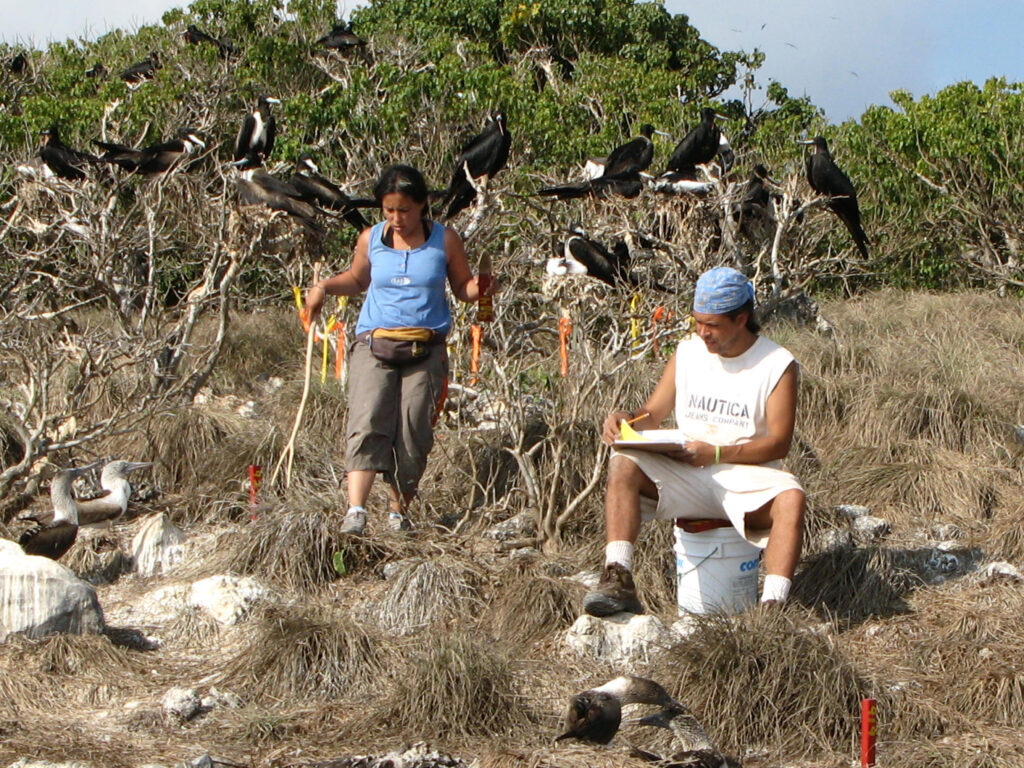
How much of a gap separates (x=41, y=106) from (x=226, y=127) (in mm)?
1232

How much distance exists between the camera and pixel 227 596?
4.10 m

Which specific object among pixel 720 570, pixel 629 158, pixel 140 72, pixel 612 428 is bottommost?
pixel 720 570

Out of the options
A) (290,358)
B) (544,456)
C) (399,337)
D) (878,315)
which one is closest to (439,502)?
(544,456)

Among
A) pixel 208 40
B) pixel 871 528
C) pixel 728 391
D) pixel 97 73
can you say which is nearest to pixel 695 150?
pixel 871 528

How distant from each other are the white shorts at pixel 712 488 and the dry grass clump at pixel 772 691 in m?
0.47

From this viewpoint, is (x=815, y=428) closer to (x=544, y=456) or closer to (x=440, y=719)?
(x=544, y=456)

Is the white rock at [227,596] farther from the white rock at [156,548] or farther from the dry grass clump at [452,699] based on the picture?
the dry grass clump at [452,699]

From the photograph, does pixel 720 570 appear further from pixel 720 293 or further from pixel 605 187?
pixel 605 187

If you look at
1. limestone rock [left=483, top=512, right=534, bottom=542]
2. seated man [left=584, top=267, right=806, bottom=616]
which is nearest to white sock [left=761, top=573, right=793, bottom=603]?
seated man [left=584, top=267, right=806, bottom=616]

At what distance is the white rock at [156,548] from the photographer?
15.2ft

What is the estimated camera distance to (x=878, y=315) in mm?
7711

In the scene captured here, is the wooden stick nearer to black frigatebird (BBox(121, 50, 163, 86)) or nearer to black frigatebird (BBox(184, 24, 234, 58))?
black frigatebird (BBox(121, 50, 163, 86))

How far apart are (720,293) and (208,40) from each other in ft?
26.3

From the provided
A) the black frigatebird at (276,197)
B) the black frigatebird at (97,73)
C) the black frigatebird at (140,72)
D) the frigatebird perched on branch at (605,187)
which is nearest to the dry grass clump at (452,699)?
the black frigatebird at (276,197)
